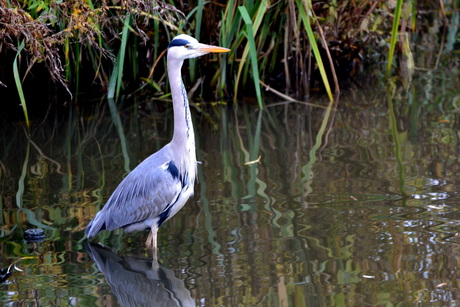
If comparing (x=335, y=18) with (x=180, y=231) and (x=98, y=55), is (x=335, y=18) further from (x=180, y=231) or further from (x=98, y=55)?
(x=180, y=231)

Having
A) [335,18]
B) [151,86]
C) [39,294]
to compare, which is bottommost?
[39,294]

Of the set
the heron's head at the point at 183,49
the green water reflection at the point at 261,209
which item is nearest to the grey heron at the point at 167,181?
the heron's head at the point at 183,49

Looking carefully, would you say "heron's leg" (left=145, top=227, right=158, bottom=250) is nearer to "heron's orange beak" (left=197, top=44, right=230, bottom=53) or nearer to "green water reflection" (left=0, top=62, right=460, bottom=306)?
"green water reflection" (left=0, top=62, right=460, bottom=306)

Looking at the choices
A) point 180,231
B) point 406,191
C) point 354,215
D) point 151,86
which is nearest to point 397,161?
point 406,191

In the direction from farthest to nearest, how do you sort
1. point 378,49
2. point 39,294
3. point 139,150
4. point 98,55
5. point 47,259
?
point 378,49, point 98,55, point 139,150, point 47,259, point 39,294

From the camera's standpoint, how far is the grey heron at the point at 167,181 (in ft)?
14.4

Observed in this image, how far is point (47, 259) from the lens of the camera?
413 cm

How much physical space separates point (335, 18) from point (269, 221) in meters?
3.86

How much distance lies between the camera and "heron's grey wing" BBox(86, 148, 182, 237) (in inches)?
173

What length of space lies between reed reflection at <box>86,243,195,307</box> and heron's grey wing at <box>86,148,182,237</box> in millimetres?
171

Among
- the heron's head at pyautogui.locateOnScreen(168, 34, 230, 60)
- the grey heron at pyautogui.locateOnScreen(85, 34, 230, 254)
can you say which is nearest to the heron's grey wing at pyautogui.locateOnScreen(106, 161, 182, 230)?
the grey heron at pyautogui.locateOnScreen(85, 34, 230, 254)

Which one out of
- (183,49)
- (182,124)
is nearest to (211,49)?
(183,49)

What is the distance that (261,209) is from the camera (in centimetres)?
478

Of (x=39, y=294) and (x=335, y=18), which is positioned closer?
(x=39, y=294)
